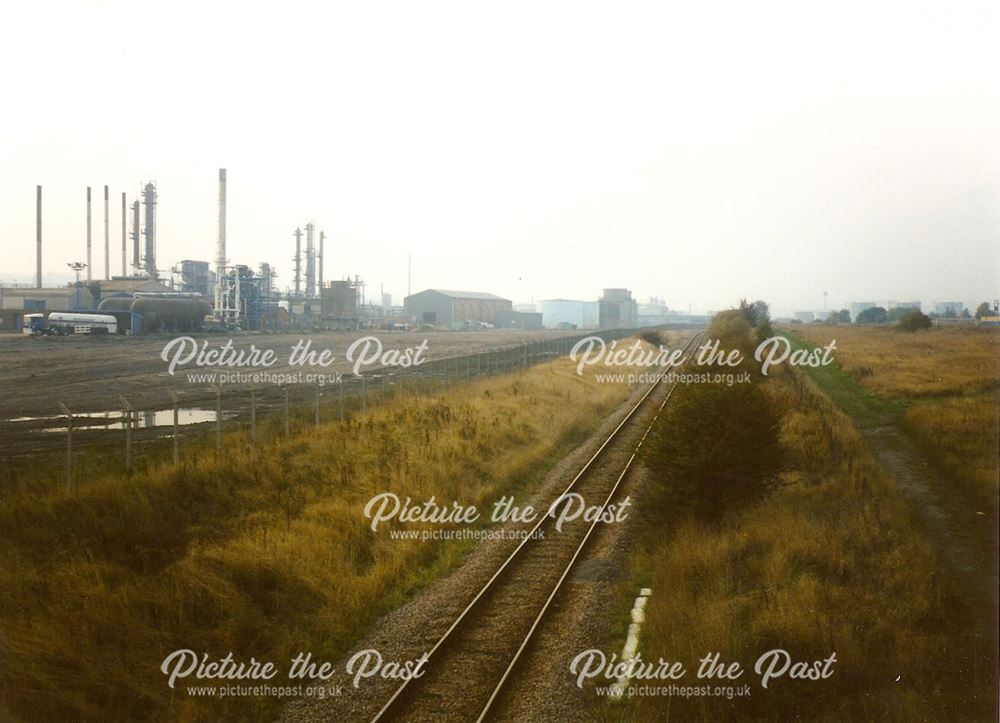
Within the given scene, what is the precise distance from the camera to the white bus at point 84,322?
63.2m

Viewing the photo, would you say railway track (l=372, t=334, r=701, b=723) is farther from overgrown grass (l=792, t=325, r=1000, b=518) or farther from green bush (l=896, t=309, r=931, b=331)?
green bush (l=896, t=309, r=931, b=331)

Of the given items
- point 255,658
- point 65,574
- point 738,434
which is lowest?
point 255,658

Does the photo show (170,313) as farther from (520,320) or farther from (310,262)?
(520,320)

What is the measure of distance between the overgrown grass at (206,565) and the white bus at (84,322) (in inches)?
2170

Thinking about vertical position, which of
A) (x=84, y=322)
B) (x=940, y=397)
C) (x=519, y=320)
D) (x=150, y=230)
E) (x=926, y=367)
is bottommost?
(x=940, y=397)

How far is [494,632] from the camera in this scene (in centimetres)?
959

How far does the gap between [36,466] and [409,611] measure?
9801 millimetres

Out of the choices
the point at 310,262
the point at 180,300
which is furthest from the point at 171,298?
the point at 310,262

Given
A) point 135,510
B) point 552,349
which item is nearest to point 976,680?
point 135,510

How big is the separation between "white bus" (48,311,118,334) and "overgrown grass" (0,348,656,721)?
181 feet

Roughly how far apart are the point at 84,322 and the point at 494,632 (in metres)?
66.4

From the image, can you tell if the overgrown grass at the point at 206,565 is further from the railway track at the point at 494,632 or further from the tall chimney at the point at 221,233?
the tall chimney at the point at 221,233

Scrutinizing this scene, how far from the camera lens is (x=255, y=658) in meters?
9.06

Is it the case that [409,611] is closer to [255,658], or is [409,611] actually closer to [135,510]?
[255,658]
